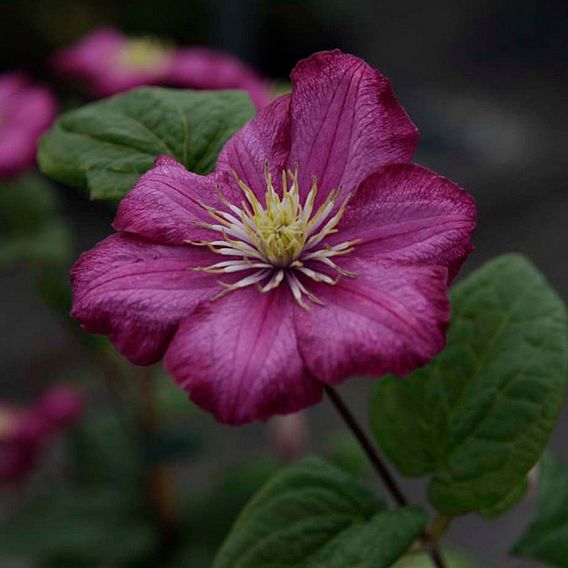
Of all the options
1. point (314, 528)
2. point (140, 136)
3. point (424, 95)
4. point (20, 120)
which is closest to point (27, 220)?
point (20, 120)

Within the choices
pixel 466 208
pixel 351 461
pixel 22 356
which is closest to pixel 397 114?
pixel 466 208

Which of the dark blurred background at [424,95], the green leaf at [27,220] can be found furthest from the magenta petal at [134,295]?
the dark blurred background at [424,95]

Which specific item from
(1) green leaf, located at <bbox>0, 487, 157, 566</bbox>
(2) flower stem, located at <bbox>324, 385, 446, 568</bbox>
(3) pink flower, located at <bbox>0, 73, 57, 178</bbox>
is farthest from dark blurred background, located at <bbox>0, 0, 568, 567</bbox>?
(2) flower stem, located at <bbox>324, 385, 446, 568</bbox>

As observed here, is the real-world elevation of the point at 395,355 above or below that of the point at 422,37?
above

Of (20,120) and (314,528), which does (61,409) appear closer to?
(20,120)

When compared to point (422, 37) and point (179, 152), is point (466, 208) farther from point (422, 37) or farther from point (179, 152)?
point (422, 37)

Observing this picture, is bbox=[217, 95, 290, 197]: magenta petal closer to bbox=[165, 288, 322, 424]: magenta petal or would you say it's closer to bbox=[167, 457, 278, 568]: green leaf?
bbox=[165, 288, 322, 424]: magenta petal
